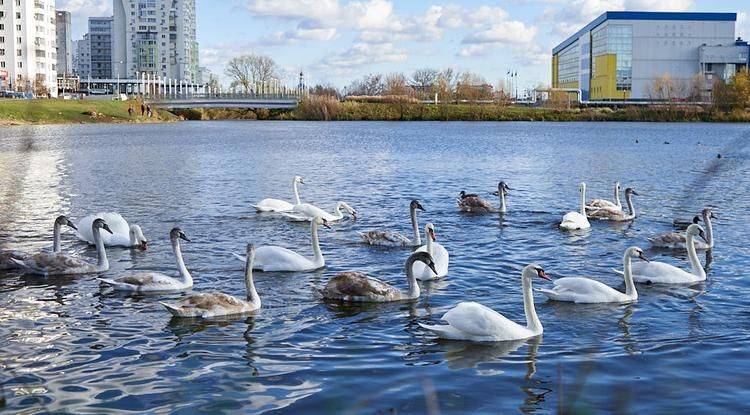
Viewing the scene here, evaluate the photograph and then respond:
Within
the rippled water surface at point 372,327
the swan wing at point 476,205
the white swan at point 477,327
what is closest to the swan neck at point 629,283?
the rippled water surface at point 372,327

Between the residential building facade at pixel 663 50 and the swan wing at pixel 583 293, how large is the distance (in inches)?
4809

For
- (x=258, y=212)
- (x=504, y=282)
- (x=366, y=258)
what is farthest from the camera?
(x=258, y=212)

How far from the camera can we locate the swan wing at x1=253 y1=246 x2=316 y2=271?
47.6 feet

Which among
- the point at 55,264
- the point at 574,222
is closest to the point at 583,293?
the point at 574,222

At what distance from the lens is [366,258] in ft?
53.4

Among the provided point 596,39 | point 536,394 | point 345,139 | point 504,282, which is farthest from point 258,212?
point 596,39

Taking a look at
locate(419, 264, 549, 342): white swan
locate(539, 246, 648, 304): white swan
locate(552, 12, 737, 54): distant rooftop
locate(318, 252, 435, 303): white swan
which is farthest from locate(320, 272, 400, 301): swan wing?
locate(552, 12, 737, 54): distant rooftop

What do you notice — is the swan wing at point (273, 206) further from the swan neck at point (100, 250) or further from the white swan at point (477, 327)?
the white swan at point (477, 327)

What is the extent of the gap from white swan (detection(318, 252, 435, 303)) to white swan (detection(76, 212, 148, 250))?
19.3ft

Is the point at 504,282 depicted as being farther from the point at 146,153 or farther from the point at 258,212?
the point at 146,153

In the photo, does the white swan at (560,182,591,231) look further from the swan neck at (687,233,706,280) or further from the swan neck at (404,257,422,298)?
the swan neck at (404,257,422,298)

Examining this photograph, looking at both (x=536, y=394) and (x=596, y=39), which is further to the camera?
(x=596, y=39)

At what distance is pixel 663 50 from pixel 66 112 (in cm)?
8475

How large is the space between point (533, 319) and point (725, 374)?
2.23 meters
